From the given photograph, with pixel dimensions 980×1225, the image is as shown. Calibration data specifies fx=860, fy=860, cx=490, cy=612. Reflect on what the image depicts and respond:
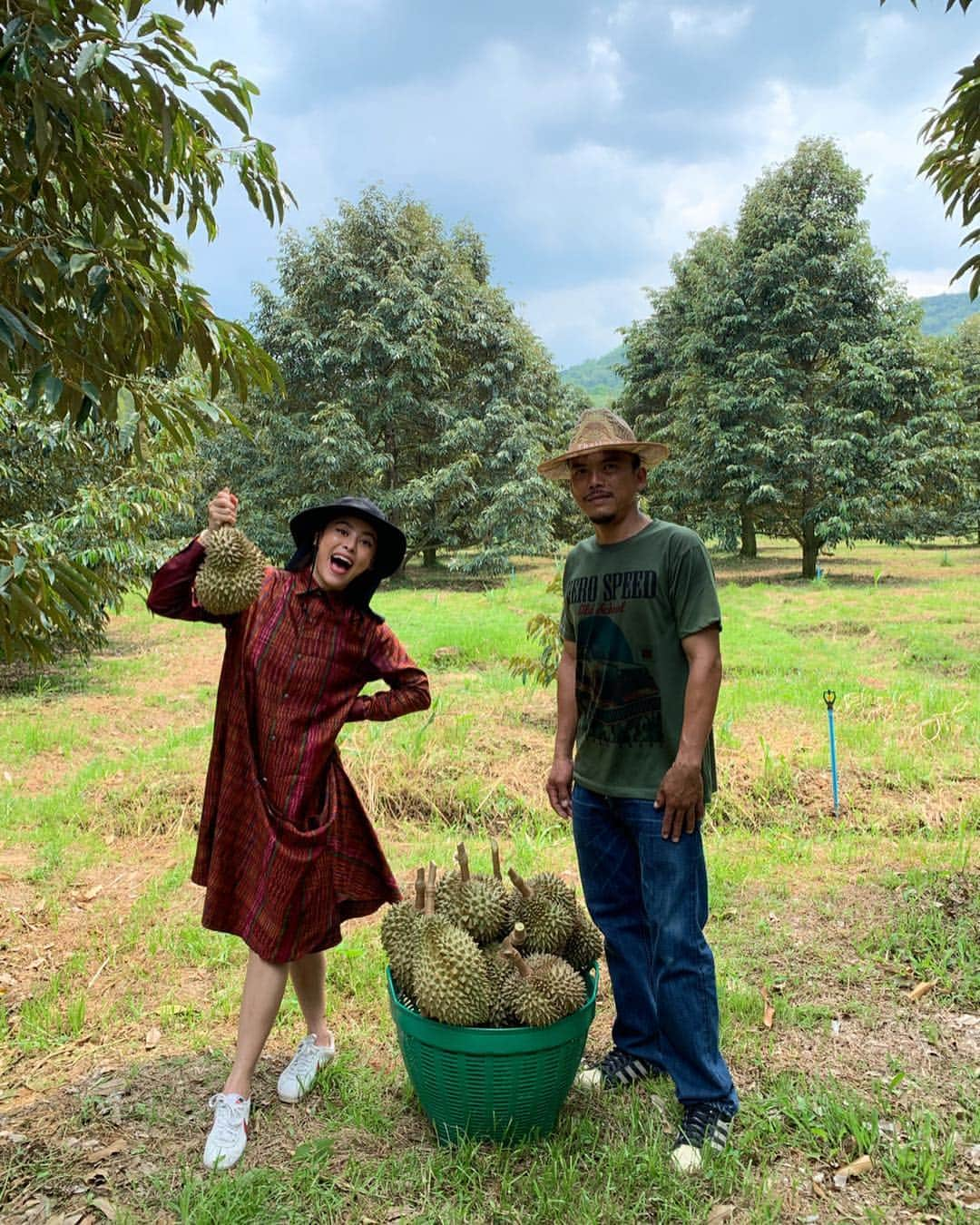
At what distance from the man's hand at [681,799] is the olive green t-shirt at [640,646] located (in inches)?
3.5

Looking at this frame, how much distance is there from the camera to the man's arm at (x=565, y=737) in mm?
2912

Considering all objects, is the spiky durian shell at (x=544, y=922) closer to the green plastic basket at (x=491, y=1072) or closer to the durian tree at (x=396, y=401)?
the green plastic basket at (x=491, y=1072)

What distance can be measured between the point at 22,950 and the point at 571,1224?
9.80 ft

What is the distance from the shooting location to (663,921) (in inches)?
99.1

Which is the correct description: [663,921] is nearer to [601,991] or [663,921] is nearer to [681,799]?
[681,799]

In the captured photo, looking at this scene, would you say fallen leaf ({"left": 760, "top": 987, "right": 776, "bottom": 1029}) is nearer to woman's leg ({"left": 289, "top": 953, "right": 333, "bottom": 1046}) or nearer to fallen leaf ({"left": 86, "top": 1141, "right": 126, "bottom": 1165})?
woman's leg ({"left": 289, "top": 953, "right": 333, "bottom": 1046})

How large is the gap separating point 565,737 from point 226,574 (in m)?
1.24

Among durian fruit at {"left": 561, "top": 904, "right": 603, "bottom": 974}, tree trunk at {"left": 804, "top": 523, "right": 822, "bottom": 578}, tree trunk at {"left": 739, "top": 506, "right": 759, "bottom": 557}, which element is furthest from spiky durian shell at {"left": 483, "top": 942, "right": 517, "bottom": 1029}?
tree trunk at {"left": 739, "top": 506, "right": 759, "bottom": 557}

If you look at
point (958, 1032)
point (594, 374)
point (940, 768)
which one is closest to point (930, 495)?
point (940, 768)

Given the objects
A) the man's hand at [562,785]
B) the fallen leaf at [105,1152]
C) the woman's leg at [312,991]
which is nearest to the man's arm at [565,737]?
the man's hand at [562,785]

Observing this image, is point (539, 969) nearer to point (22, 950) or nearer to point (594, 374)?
point (22, 950)

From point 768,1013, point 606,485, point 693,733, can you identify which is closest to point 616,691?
point 693,733

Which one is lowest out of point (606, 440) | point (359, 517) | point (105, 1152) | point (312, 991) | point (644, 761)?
point (105, 1152)

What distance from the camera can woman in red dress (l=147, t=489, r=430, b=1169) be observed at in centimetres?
260
